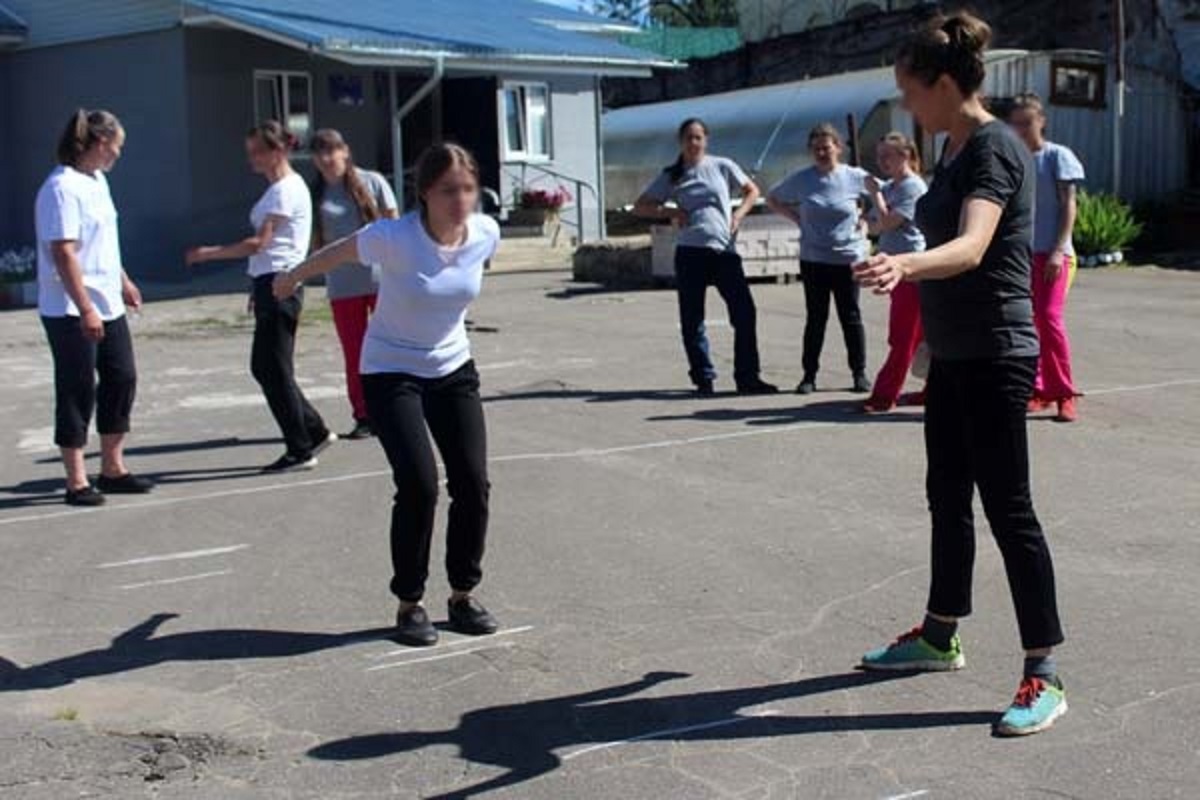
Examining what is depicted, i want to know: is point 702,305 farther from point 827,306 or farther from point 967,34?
point 967,34

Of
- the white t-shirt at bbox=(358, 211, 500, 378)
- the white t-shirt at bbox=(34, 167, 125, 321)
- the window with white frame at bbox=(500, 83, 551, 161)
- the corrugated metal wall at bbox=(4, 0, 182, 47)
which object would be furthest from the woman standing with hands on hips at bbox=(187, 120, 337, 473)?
the window with white frame at bbox=(500, 83, 551, 161)

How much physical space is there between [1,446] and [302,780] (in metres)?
6.15

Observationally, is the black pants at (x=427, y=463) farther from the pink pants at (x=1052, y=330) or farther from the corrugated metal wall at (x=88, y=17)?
the corrugated metal wall at (x=88, y=17)

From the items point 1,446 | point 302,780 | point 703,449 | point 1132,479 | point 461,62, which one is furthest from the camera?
point 461,62

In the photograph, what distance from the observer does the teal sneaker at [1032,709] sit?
15.1 ft

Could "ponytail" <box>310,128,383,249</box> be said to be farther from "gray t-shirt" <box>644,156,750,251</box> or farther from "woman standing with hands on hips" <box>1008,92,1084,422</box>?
"woman standing with hands on hips" <box>1008,92,1084,422</box>

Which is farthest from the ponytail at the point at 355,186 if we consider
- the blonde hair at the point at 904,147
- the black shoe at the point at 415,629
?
the black shoe at the point at 415,629

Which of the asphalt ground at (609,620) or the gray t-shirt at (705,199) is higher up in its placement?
the gray t-shirt at (705,199)

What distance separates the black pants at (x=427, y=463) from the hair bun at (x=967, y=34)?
2115 millimetres

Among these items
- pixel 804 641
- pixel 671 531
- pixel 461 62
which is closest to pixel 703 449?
pixel 671 531

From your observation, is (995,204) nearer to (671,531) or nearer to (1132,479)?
(671,531)

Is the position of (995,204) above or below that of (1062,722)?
above

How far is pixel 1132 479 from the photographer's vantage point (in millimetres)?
8031

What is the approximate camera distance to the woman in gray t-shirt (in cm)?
920
